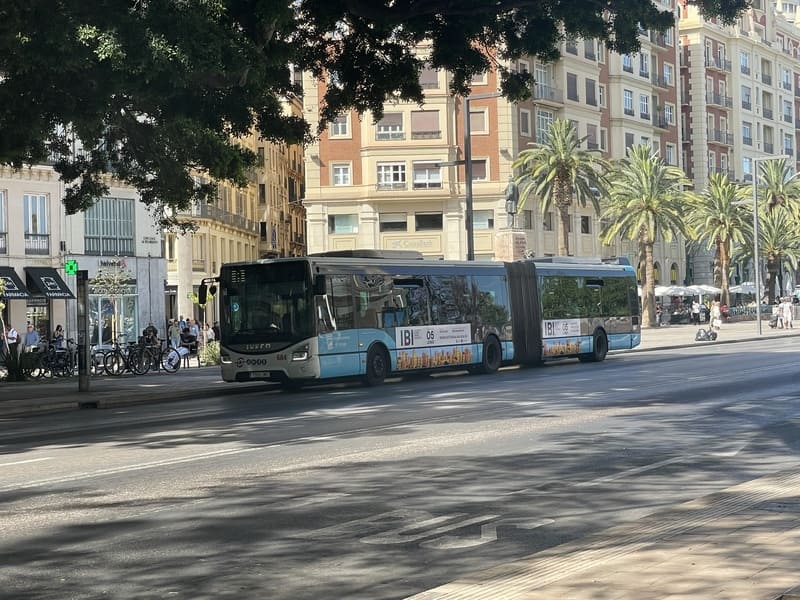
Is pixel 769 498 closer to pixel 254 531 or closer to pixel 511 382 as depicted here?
pixel 254 531

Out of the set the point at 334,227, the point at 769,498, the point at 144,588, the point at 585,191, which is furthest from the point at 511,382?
the point at 334,227

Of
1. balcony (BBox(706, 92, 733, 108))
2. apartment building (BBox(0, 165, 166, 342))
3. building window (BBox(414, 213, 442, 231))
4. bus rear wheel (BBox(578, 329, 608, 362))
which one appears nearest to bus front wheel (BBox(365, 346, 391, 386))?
bus rear wheel (BBox(578, 329, 608, 362))

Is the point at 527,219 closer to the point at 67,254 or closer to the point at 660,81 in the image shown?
the point at 660,81

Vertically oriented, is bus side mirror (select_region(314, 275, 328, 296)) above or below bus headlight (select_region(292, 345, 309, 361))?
above

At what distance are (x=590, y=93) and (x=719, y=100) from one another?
1026 inches

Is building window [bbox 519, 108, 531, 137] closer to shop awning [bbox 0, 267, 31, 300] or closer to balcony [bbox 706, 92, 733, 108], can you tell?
balcony [bbox 706, 92, 733, 108]

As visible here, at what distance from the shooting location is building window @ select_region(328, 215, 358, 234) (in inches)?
2889

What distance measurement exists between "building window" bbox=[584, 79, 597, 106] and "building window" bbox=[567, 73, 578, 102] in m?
1.46

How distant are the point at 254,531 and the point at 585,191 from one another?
200 feet

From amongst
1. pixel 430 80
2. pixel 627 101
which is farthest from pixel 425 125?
pixel 627 101

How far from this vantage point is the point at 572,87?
3199 inches

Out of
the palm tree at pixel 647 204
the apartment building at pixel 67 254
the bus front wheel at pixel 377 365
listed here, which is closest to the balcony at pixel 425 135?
the palm tree at pixel 647 204

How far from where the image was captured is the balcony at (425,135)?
7256 cm

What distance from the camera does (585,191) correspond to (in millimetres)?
68375
